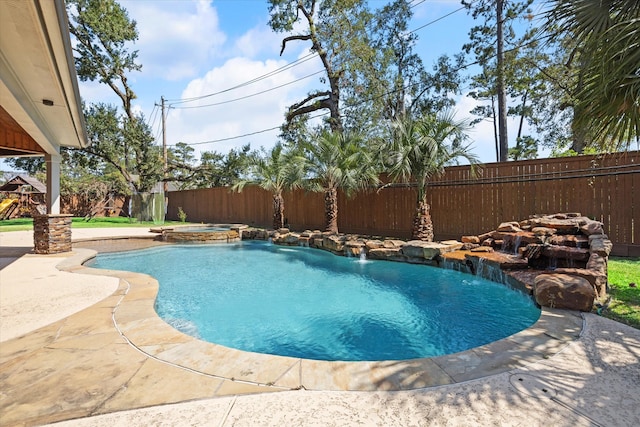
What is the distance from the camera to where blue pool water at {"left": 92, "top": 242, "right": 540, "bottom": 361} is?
3.66 metres

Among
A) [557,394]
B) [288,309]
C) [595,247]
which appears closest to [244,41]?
[288,309]

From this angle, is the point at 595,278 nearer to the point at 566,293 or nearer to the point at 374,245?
the point at 566,293

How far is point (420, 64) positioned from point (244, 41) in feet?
35.0

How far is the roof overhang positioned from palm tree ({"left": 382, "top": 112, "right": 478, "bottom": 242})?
687 cm

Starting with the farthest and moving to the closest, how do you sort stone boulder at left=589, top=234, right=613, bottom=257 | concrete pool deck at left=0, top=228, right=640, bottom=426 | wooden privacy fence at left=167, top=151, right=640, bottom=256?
wooden privacy fence at left=167, top=151, right=640, bottom=256, stone boulder at left=589, top=234, right=613, bottom=257, concrete pool deck at left=0, top=228, right=640, bottom=426

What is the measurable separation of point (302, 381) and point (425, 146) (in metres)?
7.30

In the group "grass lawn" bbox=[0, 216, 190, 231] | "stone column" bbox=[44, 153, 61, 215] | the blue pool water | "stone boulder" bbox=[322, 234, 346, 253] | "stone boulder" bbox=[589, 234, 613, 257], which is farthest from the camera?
"grass lawn" bbox=[0, 216, 190, 231]

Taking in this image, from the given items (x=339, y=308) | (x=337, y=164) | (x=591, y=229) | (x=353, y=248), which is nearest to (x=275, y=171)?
(x=337, y=164)

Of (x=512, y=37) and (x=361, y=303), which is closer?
(x=361, y=303)

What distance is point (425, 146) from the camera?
8289mm

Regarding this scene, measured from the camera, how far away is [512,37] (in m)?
14.7

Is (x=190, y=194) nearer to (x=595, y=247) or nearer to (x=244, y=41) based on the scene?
(x=244, y=41)

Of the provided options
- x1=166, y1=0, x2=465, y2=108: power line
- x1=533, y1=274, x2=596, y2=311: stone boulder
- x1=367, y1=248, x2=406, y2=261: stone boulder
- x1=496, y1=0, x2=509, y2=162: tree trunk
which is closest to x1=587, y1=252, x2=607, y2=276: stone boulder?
x1=533, y1=274, x2=596, y2=311: stone boulder

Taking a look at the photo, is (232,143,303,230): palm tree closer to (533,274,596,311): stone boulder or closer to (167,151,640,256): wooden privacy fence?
(167,151,640,256): wooden privacy fence
